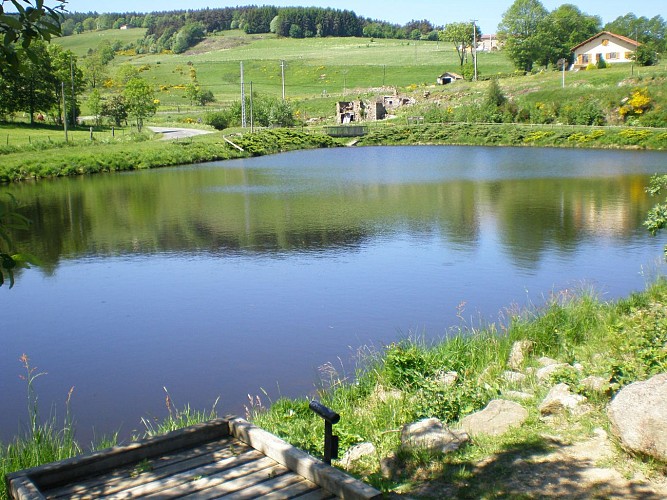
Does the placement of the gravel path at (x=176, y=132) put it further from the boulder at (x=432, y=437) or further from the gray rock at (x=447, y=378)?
the boulder at (x=432, y=437)

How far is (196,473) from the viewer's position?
217 inches

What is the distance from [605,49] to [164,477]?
85797 millimetres

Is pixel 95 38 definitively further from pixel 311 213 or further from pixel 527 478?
pixel 527 478

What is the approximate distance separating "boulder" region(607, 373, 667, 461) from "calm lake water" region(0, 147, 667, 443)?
4.68 meters

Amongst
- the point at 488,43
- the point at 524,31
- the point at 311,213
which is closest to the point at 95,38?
the point at 488,43

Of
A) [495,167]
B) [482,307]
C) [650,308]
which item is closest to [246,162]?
[495,167]

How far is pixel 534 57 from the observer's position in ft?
283

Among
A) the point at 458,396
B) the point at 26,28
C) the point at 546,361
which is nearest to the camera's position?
the point at 26,28

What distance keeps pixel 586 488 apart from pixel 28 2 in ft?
15.3

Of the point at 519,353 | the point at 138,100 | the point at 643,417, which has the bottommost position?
the point at 519,353

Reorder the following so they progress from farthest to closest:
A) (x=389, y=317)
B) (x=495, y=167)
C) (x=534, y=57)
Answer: (x=534, y=57)
(x=495, y=167)
(x=389, y=317)

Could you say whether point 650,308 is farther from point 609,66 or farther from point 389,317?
point 609,66

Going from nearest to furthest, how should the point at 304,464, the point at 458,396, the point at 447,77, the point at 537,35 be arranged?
the point at 304,464 < the point at 458,396 < the point at 537,35 < the point at 447,77

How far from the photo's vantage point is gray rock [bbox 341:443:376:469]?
6.44 m
